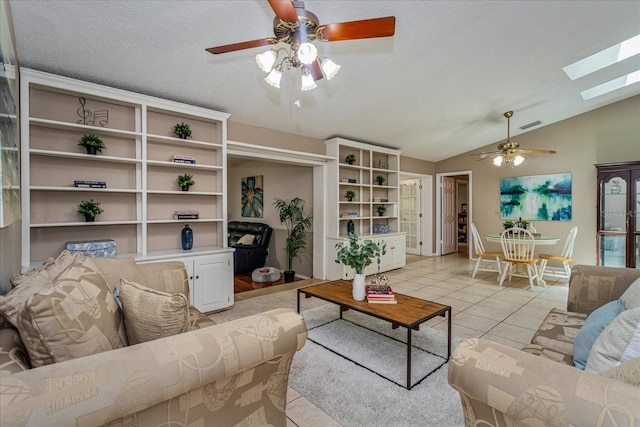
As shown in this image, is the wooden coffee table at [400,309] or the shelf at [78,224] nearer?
the wooden coffee table at [400,309]

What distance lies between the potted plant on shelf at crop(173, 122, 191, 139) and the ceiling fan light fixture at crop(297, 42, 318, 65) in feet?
7.07

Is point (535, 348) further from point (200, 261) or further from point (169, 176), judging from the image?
point (169, 176)

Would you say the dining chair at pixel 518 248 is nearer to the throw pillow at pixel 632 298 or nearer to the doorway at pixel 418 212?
the doorway at pixel 418 212

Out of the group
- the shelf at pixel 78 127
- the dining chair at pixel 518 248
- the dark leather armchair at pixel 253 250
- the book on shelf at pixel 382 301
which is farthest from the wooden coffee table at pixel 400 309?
the dark leather armchair at pixel 253 250

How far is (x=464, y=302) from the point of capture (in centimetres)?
382

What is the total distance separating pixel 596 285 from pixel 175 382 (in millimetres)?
2730

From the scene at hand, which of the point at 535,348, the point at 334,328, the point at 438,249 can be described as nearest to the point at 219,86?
the point at 334,328

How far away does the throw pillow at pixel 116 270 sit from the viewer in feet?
5.84

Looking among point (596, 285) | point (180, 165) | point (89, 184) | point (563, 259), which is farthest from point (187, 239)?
point (563, 259)

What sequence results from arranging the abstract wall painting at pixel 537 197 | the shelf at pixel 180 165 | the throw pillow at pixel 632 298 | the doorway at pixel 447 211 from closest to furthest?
the throw pillow at pixel 632 298 < the shelf at pixel 180 165 < the abstract wall painting at pixel 537 197 < the doorway at pixel 447 211

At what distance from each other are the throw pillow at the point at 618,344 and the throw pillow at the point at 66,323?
1.82 meters

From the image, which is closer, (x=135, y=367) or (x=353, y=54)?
(x=135, y=367)

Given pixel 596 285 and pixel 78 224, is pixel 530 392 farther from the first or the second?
pixel 78 224

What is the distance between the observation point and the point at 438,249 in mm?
7465
